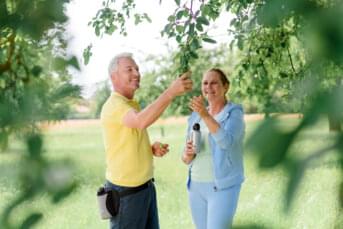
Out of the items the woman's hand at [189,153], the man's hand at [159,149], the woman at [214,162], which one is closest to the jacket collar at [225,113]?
the woman at [214,162]

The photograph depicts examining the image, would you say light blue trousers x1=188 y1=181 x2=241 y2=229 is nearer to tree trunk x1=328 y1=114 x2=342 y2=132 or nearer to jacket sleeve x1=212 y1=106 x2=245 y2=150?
jacket sleeve x1=212 y1=106 x2=245 y2=150

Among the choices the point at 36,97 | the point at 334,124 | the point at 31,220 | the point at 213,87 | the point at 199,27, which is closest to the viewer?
the point at 334,124

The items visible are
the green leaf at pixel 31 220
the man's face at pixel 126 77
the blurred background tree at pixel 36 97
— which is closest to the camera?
the blurred background tree at pixel 36 97

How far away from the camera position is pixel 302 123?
1.47 feet

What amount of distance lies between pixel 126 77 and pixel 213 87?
49 centimetres

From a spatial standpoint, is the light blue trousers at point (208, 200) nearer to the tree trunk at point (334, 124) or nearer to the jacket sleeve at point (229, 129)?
the jacket sleeve at point (229, 129)

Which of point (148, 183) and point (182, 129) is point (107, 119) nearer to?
point (148, 183)

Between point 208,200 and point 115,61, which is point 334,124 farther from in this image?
point 208,200

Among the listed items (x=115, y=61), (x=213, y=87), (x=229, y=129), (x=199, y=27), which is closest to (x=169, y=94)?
(x=115, y=61)

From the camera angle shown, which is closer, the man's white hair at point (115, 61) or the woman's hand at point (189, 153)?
the man's white hair at point (115, 61)

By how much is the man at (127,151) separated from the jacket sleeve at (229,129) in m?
0.24

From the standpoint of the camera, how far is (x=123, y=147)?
256 centimetres

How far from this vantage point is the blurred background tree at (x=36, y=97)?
22.0 inches

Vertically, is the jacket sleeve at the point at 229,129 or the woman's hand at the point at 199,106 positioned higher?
the woman's hand at the point at 199,106
